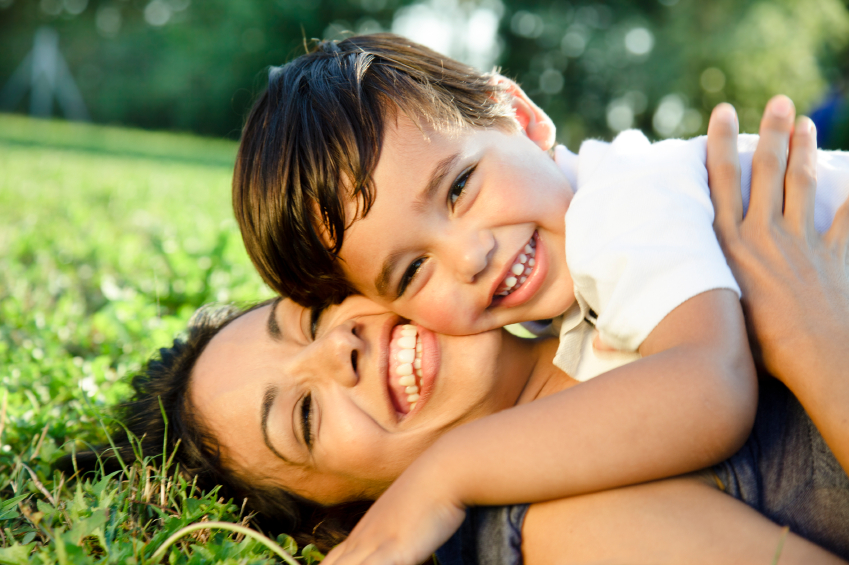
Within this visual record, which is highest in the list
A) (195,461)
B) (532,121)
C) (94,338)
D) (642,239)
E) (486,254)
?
(532,121)

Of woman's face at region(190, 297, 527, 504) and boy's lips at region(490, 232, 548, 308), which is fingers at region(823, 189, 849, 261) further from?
woman's face at region(190, 297, 527, 504)

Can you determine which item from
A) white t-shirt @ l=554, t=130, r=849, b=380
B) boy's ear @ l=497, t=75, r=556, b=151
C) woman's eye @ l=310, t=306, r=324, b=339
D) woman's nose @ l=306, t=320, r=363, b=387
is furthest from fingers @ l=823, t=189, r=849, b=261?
woman's eye @ l=310, t=306, r=324, b=339

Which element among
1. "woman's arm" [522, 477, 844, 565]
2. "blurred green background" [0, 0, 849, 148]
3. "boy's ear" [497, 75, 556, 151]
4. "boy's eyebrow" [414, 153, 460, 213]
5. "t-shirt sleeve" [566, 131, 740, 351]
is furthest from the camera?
"blurred green background" [0, 0, 849, 148]

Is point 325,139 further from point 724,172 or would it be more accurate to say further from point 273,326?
point 724,172

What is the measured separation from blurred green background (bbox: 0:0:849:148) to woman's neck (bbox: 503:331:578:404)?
1908 cm

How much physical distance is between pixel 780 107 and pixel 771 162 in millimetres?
188

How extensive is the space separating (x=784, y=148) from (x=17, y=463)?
2.44 metres

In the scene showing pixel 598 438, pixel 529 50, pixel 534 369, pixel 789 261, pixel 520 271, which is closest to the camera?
pixel 598 438

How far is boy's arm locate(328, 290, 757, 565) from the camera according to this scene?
1387 mm

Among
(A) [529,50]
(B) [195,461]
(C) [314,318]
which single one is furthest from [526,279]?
(A) [529,50]

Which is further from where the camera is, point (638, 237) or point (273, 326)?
point (273, 326)

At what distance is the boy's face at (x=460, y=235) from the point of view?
6.11 ft

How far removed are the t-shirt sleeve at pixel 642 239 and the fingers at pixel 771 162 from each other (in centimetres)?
16

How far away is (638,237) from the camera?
157 centimetres
